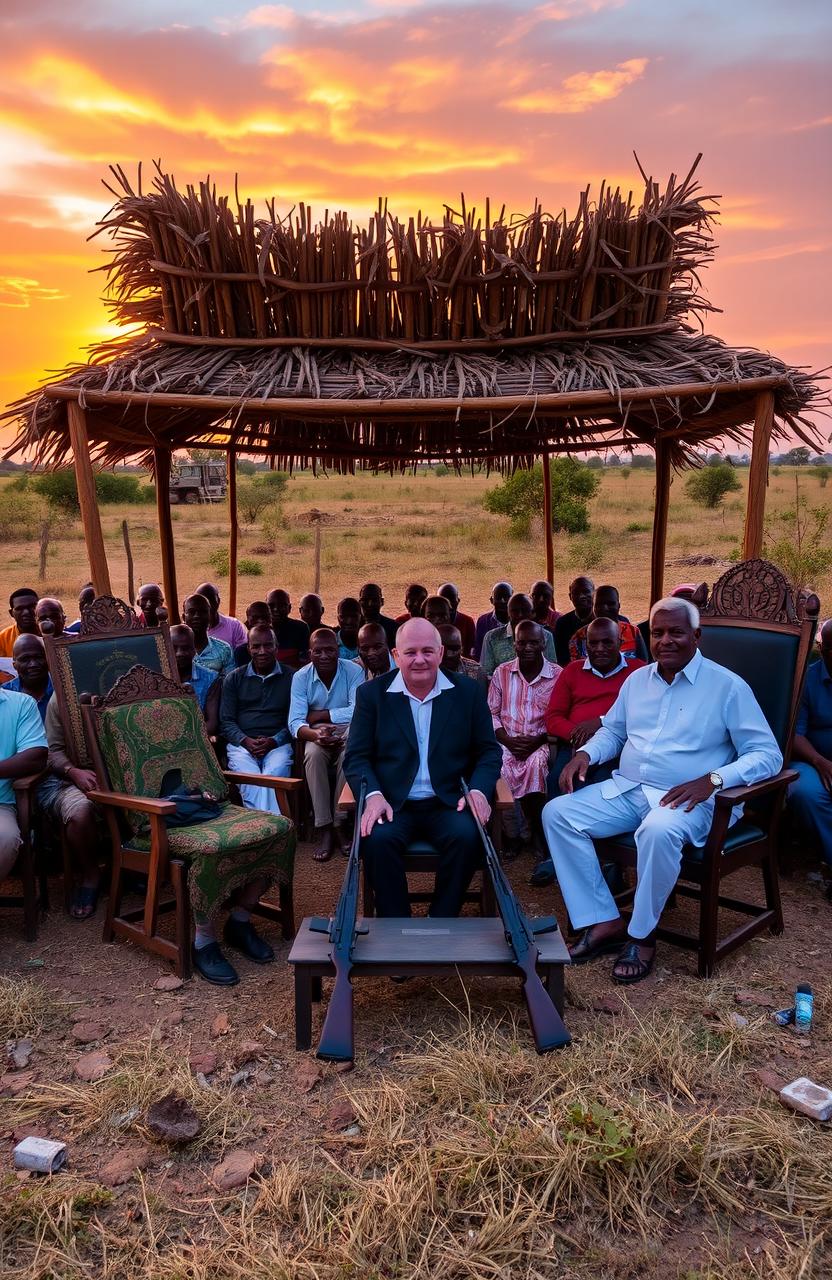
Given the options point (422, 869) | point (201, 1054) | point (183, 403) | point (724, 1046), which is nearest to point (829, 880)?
point (724, 1046)

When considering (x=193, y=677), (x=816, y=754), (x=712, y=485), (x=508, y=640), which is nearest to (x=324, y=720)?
(x=193, y=677)

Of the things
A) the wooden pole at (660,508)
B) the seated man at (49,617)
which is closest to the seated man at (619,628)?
the wooden pole at (660,508)

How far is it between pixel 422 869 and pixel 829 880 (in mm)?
2443

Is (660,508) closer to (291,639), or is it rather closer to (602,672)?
(291,639)

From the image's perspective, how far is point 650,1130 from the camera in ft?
→ 9.68

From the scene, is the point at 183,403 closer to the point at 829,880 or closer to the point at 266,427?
the point at 266,427

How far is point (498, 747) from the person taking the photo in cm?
Result: 454

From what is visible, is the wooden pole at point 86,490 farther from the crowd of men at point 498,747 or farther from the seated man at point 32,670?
the seated man at point 32,670

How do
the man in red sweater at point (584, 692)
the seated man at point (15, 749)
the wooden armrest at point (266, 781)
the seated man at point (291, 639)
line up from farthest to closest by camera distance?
the seated man at point (291, 639) < the man in red sweater at point (584, 692) < the wooden armrest at point (266, 781) < the seated man at point (15, 749)

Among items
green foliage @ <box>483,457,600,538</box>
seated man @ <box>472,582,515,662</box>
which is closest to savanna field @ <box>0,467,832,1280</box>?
seated man @ <box>472,582,515,662</box>

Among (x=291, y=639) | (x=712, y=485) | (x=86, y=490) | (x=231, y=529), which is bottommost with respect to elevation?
(x=291, y=639)

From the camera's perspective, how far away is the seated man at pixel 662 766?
13.7 feet

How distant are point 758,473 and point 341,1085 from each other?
445 centimetres

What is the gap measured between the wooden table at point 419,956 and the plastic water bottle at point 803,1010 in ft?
3.23
